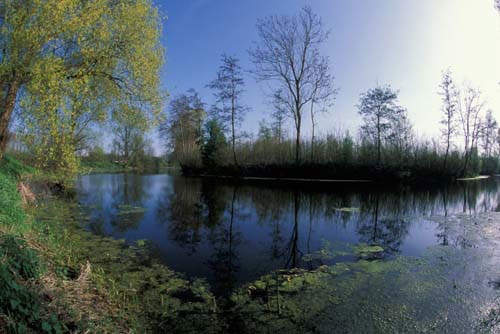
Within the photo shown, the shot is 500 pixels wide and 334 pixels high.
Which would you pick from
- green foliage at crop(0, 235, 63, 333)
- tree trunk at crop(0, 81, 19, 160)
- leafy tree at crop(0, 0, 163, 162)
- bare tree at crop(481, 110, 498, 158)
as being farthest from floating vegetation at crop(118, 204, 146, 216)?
bare tree at crop(481, 110, 498, 158)

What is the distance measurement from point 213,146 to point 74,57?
83.3ft

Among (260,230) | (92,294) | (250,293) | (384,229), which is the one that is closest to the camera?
(92,294)

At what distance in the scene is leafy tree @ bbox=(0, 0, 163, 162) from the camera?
6.47m

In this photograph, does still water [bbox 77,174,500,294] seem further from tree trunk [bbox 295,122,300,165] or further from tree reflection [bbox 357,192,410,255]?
tree trunk [bbox 295,122,300,165]

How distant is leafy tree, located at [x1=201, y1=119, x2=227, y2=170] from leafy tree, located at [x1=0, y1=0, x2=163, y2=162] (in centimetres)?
2261

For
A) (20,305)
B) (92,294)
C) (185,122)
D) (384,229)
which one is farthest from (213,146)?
(20,305)

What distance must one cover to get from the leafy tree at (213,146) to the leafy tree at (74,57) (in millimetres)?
22610

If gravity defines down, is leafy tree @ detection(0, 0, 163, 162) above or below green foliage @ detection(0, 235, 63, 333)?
above

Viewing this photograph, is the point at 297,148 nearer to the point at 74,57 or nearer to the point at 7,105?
the point at 74,57

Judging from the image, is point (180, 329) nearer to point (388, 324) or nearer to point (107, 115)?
point (388, 324)

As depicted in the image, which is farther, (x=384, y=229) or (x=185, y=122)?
(x=185, y=122)

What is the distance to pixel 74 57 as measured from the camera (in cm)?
758

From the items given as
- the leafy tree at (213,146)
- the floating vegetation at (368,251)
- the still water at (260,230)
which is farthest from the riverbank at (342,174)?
the floating vegetation at (368,251)

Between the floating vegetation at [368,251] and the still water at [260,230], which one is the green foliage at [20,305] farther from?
the floating vegetation at [368,251]
